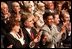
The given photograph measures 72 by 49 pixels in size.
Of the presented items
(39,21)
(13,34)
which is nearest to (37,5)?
(39,21)

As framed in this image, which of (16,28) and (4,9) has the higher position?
(4,9)

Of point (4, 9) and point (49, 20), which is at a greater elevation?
point (4, 9)

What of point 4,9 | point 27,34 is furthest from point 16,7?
point 27,34

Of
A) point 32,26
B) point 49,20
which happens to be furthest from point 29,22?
point 49,20

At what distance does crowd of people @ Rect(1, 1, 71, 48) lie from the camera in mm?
2320

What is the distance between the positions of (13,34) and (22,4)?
0.69ft

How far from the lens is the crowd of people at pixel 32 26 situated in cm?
232

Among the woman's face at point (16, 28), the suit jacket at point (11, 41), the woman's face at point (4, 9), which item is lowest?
the suit jacket at point (11, 41)

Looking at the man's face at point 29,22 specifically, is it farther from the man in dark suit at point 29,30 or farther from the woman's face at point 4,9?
the woman's face at point 4,9

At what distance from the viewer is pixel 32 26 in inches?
93.0

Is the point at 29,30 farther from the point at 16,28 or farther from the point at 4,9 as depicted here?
the point at 4,9

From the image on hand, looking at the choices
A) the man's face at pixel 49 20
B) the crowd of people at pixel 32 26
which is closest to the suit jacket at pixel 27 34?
the crowd of people at pixel 32 26

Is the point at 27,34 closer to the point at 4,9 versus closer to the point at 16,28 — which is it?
the point at 16,28

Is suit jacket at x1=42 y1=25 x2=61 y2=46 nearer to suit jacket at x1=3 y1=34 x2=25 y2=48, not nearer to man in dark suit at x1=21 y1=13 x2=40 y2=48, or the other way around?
man in dark suit at x1=21 y1=13 x2=40 y2=48
